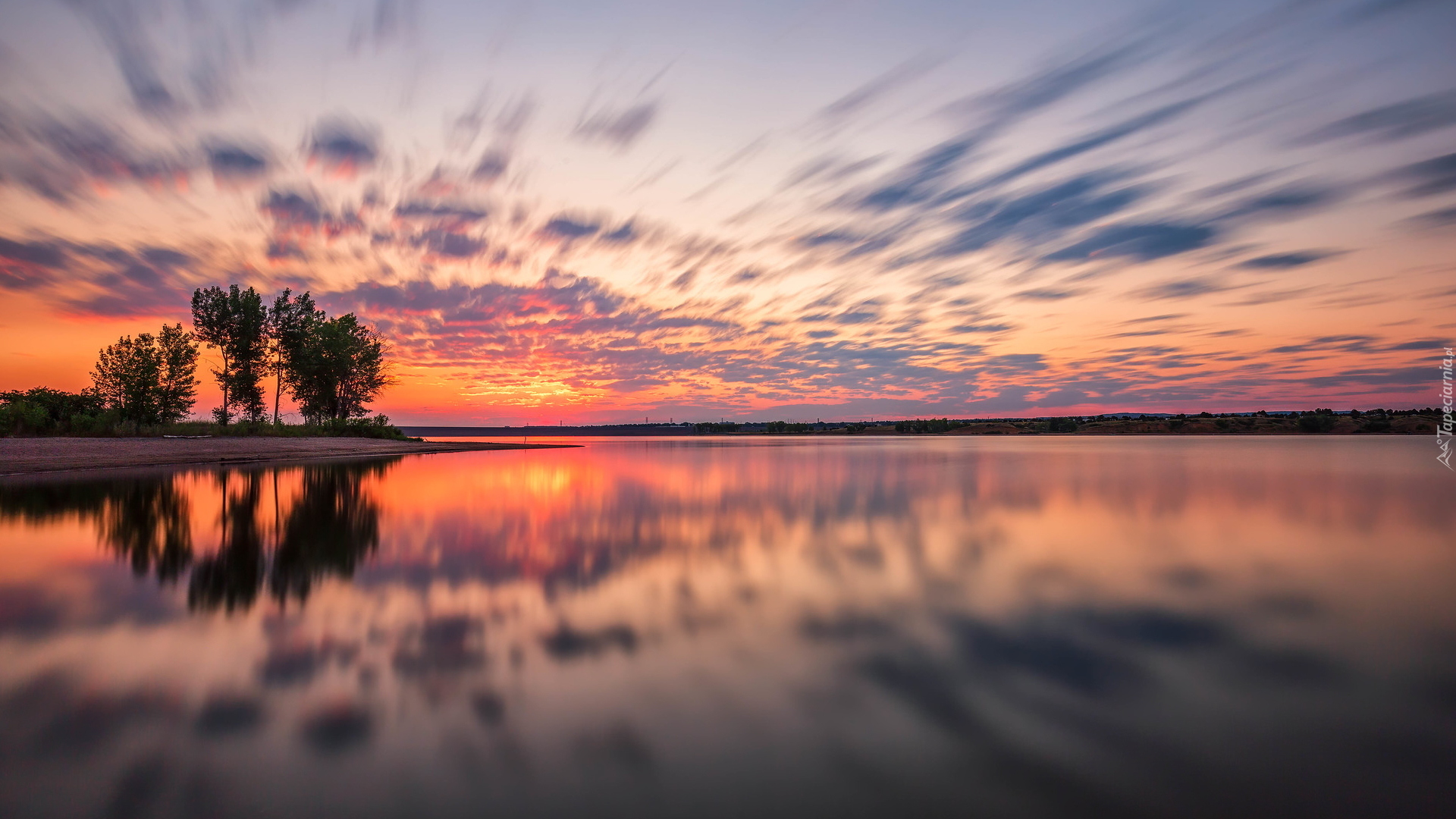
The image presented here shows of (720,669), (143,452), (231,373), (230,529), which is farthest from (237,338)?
(720,669)

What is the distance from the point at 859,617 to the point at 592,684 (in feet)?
14.6

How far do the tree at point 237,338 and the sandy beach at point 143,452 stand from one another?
6.70 metres

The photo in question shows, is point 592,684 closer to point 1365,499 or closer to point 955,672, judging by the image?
point 955,672

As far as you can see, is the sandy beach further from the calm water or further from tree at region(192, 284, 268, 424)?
the calm water

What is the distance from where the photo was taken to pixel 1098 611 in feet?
31.2

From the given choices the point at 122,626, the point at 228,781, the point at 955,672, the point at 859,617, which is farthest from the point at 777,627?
the point at 122,626

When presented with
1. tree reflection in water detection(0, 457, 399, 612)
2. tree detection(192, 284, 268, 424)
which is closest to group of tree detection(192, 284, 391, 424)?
tree detection(192, 284, 268, 424)

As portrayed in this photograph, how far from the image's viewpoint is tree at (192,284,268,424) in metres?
54.2

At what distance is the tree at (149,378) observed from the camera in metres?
45.6

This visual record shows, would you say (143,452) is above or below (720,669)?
above

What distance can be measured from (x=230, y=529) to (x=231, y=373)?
54429 millimetres

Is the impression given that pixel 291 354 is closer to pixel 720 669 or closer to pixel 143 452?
pixel 143 452

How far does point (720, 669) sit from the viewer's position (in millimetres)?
7043

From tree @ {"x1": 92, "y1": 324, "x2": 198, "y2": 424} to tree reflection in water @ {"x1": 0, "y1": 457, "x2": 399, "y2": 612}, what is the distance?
90.7 feet
